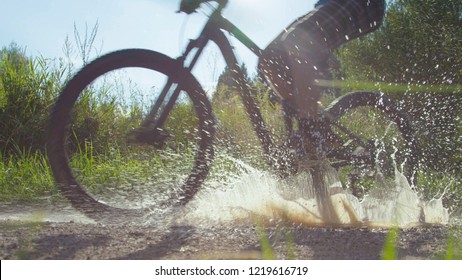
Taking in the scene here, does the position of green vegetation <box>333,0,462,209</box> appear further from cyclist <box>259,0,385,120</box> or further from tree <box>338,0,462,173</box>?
cyclist <box>259,0,385,120</box>

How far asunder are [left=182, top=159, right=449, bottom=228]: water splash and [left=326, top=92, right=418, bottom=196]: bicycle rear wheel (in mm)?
140

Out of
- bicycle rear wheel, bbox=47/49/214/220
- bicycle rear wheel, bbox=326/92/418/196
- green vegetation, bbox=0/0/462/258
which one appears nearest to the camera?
bicycle rear wheel, bbox=47/49/214/220

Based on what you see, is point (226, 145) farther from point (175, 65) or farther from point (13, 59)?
point (13, 59)

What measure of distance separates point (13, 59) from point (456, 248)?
422 centimetres

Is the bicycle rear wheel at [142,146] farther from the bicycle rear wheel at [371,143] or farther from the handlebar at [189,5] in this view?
the bicycle rear wheel at [371,143]

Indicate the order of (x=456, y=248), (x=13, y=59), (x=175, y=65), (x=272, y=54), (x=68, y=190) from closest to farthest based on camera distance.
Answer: (x=456, y=248) < (x=68, y=190) < (x=175, y=65) < (x=272, y=54) < (x=13, y=59)

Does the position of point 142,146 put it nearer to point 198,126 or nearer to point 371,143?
point 198,126

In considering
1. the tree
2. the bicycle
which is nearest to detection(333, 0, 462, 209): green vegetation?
the tree

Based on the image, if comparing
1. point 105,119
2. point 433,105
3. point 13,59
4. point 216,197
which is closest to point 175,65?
point 216,197

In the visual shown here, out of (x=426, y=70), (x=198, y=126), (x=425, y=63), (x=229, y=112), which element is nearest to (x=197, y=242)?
(x=198, y=126)

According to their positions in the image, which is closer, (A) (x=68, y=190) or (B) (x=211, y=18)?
(A) (x=68, y=190)

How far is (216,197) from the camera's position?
105 inches

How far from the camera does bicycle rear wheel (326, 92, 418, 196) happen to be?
9.55 ft

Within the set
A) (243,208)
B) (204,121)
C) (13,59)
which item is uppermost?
(13,59)
